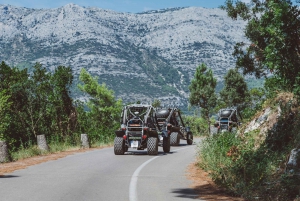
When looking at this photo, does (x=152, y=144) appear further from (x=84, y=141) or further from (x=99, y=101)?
(x=99, y=101)

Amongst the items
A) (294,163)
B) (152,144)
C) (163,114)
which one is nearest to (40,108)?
(163,114)

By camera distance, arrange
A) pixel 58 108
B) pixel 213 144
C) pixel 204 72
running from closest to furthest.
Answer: pixel 213 144 → pixel 58 108 → pixel 204 72

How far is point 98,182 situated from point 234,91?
5179 cm

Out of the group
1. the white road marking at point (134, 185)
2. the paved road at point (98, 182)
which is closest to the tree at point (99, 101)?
the paved road at point (98, 182)

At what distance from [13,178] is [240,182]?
242 inches

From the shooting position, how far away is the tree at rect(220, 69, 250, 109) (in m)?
60.8

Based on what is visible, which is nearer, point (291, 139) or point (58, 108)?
point (291, 139)

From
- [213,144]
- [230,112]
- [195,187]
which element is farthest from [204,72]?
[195,187]

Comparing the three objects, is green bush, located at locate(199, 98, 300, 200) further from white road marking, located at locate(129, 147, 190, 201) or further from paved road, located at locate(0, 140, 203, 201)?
white road marking, located at locate(129, 147, 190, 201)

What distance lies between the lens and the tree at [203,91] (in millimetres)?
63312

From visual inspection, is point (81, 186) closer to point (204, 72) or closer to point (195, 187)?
point (195, 187)

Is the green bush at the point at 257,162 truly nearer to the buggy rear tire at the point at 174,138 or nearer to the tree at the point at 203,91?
the buggy rear tire at the point at 174,138

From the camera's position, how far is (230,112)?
30.7m

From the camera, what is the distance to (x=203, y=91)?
207ft
